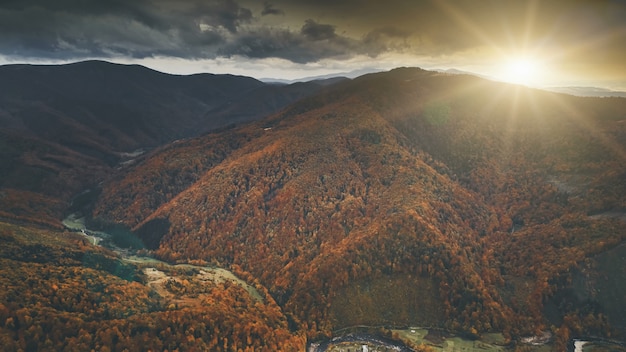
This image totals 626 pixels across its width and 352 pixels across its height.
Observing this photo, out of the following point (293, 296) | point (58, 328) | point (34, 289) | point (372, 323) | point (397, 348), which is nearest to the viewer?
point (58, 328)

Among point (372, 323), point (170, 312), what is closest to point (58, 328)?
point (170, 312)

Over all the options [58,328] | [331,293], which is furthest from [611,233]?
Answer: [58,328]

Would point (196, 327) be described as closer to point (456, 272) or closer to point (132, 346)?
point (132, 346)

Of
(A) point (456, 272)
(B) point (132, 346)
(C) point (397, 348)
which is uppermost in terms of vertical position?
(A) point (456, 272)

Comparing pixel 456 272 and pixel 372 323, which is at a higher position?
pixel 456 272

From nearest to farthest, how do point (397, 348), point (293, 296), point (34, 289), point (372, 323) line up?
point (34, 289), point (397, 348), point (372, 323), point (293, 296)

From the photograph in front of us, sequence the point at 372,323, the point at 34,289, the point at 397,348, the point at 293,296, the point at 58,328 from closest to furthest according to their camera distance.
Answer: the point at 58,328, the point at 34,289, the point at 397,348, the point at 372,323, the point at 293,296

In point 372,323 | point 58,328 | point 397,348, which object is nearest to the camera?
point 58,328

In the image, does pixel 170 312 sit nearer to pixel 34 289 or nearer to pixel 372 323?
pixel 34 289

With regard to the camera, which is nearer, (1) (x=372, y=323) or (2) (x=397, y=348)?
(2) (x=397, y=348)
